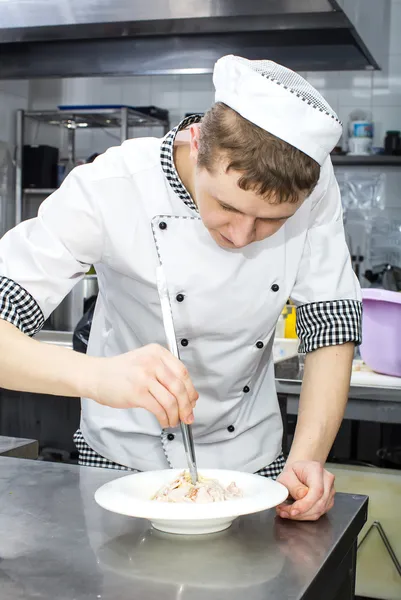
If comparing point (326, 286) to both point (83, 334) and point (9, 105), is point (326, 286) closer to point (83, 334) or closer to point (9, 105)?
point (83, 334)

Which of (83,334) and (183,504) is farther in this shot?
(83,334)

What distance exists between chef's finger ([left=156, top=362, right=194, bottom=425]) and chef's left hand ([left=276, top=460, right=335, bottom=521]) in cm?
22

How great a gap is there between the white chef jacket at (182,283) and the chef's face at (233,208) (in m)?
0.23

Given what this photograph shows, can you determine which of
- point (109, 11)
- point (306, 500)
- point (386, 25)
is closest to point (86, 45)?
point (109, 11)

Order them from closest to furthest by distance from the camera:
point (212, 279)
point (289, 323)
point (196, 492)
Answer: point (196, 492)
point (212, 279)
point (289, 323)

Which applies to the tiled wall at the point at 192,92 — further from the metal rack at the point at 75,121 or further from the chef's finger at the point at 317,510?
the chef's finger at the point at 317,510

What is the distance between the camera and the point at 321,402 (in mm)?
1484

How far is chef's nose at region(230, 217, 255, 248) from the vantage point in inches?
47.1

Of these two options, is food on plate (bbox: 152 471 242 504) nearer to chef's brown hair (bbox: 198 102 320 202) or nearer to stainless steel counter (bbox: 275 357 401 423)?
chef's brown hair (bbox: 198 102 320 202)

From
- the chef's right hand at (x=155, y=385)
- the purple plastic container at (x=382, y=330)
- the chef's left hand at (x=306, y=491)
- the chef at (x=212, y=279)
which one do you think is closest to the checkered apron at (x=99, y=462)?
the chef at (x=212, y=279)

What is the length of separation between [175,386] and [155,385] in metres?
0.03

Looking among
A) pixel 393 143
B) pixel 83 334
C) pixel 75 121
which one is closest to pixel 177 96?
pixel 75 121

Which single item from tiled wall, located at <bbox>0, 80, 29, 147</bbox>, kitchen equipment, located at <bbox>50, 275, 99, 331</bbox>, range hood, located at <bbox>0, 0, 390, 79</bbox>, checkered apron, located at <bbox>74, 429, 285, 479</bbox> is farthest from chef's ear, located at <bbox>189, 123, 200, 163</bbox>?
tiled wall, located at <bbox>0, 80, 29, 147</bbox>

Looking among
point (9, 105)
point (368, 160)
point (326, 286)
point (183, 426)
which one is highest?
point (9, 105)
